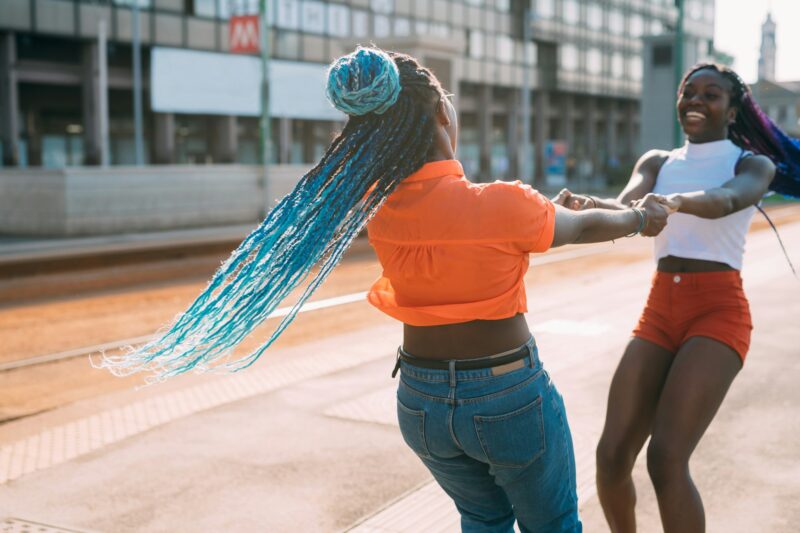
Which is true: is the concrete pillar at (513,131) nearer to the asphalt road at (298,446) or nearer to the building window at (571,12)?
the building window at (571,12)

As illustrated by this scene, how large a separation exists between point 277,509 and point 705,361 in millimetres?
2151

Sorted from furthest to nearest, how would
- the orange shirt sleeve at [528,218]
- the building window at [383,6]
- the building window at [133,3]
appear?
the building window at [383,6], the building window at [133,3], the orange shirt sleeve at [528,218]

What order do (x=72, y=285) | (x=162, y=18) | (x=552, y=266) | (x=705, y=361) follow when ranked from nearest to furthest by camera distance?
(x=705, y=361) → (x=72, y=285) → (x=552, y=266) → (x=162, y=18)

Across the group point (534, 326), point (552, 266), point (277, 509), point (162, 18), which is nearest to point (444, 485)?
point (277, 509)

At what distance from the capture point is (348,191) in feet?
8.16

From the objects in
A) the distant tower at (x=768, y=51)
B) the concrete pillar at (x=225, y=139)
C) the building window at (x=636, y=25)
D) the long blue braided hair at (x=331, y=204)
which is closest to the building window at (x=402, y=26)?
the concrete pillar at (x=225, y=139)

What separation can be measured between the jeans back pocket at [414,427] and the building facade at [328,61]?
86.4 feet

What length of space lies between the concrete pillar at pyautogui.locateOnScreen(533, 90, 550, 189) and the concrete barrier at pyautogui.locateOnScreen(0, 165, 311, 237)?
39.8 meters

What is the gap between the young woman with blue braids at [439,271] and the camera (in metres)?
2.37

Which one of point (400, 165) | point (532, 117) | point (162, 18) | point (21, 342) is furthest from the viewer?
point (532, 117)

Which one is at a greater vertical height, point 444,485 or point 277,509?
point 444,485

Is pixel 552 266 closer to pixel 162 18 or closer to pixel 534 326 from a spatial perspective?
pixel 534 326

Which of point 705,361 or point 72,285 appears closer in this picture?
point 705,361

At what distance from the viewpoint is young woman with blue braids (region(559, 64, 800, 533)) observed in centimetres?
326
